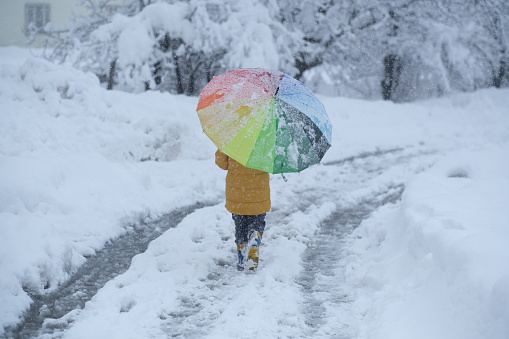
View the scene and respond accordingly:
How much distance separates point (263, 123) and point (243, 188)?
0.89 metres

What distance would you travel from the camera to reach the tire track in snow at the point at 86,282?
4062 mm

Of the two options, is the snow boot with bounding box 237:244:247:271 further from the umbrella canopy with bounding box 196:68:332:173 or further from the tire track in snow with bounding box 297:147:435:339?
the umbrella canopy with bounding box 196:68:332:173

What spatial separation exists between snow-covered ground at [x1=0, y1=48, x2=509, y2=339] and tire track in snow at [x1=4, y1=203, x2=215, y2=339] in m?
0.09

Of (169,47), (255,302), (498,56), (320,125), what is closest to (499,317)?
(255,302)

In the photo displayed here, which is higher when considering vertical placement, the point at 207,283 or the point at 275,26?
the point at 275,26

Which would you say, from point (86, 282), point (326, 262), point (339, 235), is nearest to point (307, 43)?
point (339, 235)

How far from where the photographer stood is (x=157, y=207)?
24.7 ft

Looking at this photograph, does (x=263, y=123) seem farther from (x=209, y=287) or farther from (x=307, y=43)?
(x=307, y=43)

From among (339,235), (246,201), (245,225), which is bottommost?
(339,235)

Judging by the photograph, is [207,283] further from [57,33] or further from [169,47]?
[57,33]

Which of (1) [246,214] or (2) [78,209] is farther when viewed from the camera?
(2) [78,209]

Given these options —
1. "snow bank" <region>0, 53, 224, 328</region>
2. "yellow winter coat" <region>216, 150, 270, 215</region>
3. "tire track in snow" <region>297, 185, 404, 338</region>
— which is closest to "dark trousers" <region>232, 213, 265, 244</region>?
"yellow winter coat" <region>216, 150, 270, 215</region>

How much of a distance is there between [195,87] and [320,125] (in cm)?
1513

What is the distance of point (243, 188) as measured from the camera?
5.44 m
